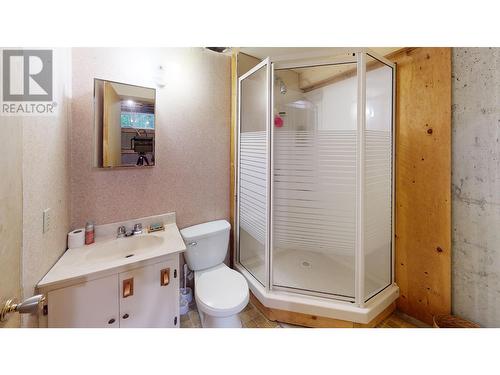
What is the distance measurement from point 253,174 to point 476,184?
4.81 feet

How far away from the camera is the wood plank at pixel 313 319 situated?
145 cm

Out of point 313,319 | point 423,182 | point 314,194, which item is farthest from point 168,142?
point 423,182

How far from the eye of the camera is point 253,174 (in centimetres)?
177

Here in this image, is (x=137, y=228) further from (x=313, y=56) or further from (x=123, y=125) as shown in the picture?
(x=313, y=56)

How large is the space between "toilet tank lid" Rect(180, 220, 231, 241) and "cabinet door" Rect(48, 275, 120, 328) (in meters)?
0.57

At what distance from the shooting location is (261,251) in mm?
1768

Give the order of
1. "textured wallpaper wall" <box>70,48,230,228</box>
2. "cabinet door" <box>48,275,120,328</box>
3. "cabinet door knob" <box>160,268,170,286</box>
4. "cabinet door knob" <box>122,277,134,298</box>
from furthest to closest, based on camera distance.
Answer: "textured wallpaper wall" <box>70,48,230,228</box>, "cabinet door knob" <box>160,268,170,286</box>, "cabinet door knob" <box>122,277,134,298</box>, "cabinet door" <box>48,275,120,328</box>

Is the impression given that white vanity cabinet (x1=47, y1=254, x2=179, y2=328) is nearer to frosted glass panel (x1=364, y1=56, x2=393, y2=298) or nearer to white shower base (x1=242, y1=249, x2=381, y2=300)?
white shower base (x1=242, y1=249, x2=381, y2=300)

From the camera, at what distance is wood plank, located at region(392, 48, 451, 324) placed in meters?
1.38

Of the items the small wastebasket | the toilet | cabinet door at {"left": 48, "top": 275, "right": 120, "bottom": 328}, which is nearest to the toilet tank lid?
the toilet

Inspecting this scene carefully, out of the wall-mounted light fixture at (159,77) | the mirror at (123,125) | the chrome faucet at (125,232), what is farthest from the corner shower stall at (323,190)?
the chrome faucet at (125,232)
